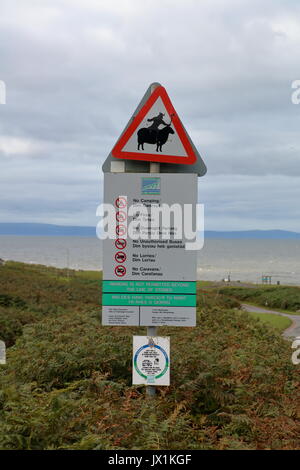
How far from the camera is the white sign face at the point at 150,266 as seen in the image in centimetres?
505

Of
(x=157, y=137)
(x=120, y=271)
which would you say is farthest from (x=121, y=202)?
(x=157, y=137)

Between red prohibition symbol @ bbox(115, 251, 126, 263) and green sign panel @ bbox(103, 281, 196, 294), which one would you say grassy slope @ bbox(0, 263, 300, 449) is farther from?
red prohibition symbol @ bbox(115, 251, 126, 263)

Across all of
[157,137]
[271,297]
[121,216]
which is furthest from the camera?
[271,297]

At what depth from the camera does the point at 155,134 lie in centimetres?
526

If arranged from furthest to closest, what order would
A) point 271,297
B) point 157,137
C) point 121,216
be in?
point 271,297, point 157,137, point 121,216

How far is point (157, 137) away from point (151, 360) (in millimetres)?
2205

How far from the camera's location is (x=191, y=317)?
16.6 ft

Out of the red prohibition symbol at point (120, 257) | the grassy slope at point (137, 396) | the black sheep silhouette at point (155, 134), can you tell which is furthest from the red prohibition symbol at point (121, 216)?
the grassy slope at point (137, 396)

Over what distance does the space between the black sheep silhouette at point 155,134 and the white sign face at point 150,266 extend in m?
0.51

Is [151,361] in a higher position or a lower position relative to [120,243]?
lower

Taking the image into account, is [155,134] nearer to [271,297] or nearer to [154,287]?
[154,287]

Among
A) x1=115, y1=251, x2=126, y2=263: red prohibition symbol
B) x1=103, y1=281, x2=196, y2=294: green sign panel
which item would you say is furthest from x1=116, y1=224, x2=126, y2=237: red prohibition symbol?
x1=103, y1=281, x2=196, y2=294: green sign panel

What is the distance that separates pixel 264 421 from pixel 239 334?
5.24 meters

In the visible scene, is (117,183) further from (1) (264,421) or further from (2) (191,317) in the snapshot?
(1) (264,421)
